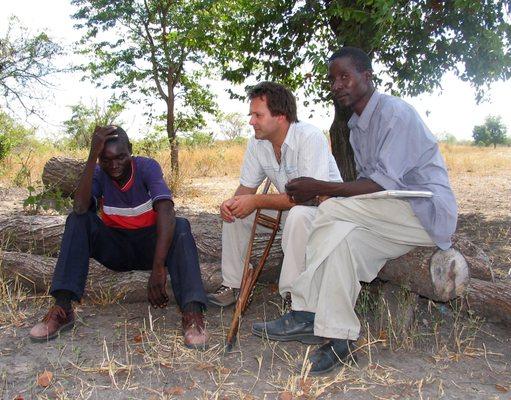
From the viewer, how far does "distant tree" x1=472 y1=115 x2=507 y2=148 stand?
130 feet

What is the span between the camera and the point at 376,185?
10.8ft

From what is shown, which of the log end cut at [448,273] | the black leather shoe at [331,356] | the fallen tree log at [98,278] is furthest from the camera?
the fallen tree log at [98,278]

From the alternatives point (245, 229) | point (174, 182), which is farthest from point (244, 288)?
point (174, 182)

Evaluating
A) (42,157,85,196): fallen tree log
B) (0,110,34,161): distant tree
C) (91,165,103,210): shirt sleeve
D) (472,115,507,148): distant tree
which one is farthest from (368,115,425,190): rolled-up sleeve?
(472,115,507,148): distant tree

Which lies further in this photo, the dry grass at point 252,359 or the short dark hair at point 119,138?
the short dark hair at point 119,138

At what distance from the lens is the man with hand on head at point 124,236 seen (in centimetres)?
359

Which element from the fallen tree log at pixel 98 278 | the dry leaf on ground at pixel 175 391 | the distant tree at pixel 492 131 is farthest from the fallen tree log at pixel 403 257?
the distant tree at pixel 492 131

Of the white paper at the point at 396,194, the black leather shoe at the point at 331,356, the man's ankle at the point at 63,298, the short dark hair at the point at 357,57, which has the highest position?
the short dark hair at the point at 357,57

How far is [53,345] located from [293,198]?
5.67ft

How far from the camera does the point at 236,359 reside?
3.34 m

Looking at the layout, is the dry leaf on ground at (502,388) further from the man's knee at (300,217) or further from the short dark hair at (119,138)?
the short dark hair at (119,138)

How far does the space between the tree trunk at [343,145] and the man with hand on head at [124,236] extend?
13.2ft

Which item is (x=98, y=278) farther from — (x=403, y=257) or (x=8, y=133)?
(x=8, y=133)

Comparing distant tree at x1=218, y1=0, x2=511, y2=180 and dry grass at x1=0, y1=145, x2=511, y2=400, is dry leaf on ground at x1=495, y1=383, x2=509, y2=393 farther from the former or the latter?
distant tree at x1=218, y1=0, x2=511, y2=180
